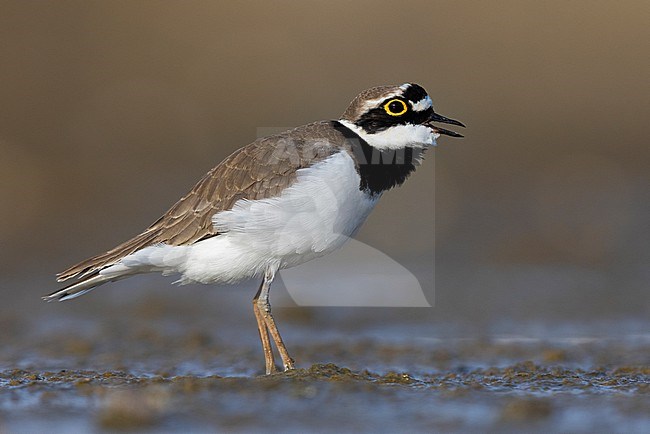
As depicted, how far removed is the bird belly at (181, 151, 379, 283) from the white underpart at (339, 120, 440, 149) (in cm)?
36

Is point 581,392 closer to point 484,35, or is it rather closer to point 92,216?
point 92,216

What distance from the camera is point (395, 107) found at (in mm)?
8094

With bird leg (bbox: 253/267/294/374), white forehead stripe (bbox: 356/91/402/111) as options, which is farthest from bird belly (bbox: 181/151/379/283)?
white forehead stripe (bbox: 356/91/402/111)

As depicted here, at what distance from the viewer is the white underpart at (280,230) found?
7.67 meters

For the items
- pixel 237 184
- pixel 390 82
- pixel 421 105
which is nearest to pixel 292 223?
pixel 237 184

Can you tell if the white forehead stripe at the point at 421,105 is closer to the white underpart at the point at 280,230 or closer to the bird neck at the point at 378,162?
the bird neck at the point at 378,162

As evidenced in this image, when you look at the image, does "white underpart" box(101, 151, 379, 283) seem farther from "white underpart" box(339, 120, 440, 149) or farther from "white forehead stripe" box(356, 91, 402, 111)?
"white forehead stripe" box(356, 91, 402, 111)

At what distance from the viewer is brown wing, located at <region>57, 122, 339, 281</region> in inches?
310

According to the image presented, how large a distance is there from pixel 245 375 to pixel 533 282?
4.66 metres

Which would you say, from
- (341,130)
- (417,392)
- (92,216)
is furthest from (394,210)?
(417,392)

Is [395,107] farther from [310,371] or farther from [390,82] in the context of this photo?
[390,82]

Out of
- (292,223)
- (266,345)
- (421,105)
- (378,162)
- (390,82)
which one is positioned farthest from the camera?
(390,82)

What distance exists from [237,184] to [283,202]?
0.52 m

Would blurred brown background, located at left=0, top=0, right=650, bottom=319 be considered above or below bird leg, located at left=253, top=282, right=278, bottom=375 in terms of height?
above
